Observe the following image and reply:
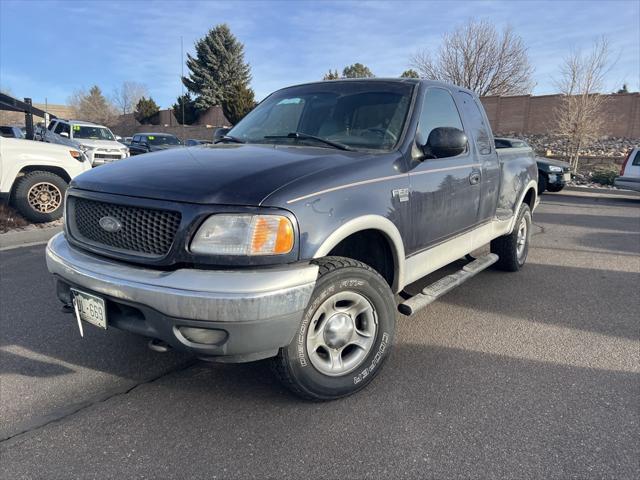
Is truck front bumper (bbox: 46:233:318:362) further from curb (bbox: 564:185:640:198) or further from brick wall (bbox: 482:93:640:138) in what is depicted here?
brick wall (bbox: 482:93:640:138)

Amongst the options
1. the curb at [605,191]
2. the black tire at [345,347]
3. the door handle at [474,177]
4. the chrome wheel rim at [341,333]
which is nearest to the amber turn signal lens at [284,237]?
the black tire at [345,347]

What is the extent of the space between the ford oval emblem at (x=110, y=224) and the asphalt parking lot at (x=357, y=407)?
1.03m

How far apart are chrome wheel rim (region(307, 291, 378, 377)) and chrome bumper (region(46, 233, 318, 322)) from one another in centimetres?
31

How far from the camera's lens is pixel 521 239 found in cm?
565

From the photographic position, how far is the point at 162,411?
8.77 feet

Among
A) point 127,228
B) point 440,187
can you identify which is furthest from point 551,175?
point 127,228

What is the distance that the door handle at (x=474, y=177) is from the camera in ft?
13.0

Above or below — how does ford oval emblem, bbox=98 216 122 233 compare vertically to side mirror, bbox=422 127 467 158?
below

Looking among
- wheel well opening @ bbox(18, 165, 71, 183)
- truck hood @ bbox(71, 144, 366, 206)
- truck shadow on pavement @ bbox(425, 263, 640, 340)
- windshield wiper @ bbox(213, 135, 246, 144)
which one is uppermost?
windshield wiper @ bbox(213, 135, 246, 144)

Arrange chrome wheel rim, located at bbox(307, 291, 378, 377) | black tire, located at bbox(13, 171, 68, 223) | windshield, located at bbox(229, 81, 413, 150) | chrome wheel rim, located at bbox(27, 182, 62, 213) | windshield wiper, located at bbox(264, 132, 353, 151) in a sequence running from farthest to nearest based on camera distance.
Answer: chrome wheel rim, located at bbox(27, 182, 62, 213) < black tire, located at bbox(13, 171, 68, 223) < windshield, located at bbox(229, 81, 413, 150) < windshield wiper, located at bbox(264, 132, 353, 151) < chrome wheel rim, located at bbox(307, 291, 378, 377)

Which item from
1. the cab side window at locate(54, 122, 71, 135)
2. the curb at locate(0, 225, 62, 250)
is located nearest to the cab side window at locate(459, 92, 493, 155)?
the curb at locate(0, 225, 62, 250)

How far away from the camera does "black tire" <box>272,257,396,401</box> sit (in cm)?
249

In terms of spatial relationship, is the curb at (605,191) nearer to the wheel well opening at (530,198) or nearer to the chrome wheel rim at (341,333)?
the wheel well opening at (530,198)

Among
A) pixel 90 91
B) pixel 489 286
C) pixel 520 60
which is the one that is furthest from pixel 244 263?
pixel 90 91
